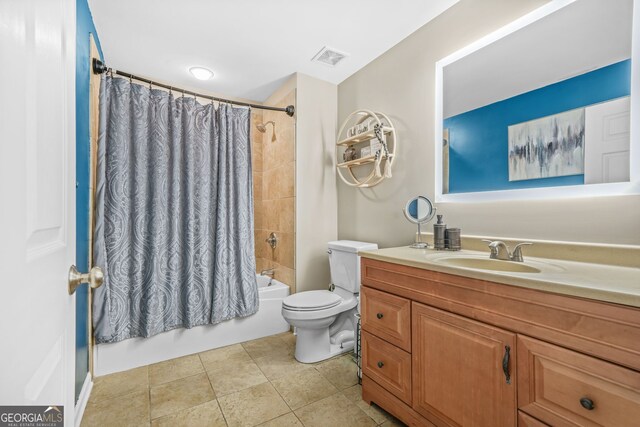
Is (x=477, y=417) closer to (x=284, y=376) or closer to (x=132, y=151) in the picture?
(x=284, y=376)

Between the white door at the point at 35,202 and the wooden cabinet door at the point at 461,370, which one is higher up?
the white door at the point at 35,202

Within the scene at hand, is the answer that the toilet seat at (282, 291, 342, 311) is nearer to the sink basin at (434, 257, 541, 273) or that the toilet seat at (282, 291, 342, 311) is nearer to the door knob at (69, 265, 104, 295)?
the sink basin at (434, 257, 541, 273)

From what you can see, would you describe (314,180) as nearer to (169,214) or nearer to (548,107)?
(169,214)

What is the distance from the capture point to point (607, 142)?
118 centimetres

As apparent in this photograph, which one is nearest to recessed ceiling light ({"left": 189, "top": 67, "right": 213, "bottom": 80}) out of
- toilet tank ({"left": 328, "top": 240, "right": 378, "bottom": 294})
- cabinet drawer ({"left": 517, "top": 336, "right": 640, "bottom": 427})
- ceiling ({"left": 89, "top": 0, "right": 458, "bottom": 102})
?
ceiling ({"left": 89, "top": 0, "right": 458, "bottom": 102})

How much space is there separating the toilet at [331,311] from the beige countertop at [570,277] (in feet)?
2.60

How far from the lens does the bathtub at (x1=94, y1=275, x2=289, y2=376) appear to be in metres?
1.93

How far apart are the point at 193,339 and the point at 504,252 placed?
2235mm

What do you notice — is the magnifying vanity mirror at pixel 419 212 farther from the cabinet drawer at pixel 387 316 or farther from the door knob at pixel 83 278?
the door knob at pixel 83 278

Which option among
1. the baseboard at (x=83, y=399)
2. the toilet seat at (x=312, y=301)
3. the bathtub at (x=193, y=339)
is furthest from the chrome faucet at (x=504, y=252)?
the baseboard at (x=83, y=399)

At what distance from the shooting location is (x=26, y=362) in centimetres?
40

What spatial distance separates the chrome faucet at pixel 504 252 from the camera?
1312 millimetres

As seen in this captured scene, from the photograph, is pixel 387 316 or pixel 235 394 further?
pixel 235 394

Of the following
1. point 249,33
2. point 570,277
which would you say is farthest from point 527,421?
point 249,33
